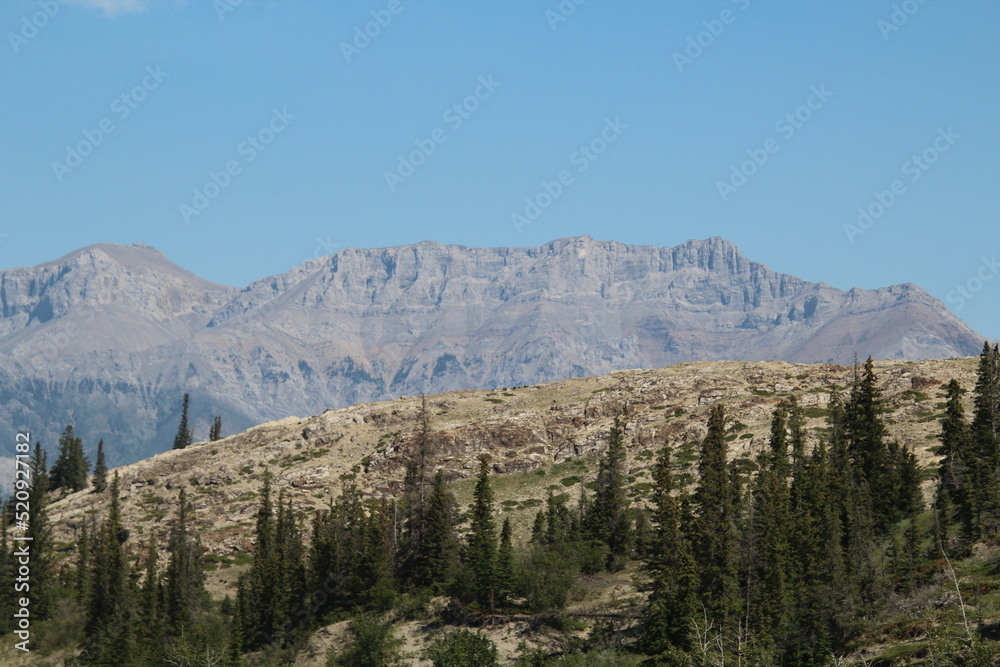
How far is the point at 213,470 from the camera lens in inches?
6806

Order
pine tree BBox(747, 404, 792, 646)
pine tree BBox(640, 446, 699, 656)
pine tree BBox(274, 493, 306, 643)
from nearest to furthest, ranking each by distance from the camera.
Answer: pine tree BBox(640, 446, 699, 656)
pine tree BBox(747, 404, 792, 646)
pine tree BBox(274, 493, 306, 643)

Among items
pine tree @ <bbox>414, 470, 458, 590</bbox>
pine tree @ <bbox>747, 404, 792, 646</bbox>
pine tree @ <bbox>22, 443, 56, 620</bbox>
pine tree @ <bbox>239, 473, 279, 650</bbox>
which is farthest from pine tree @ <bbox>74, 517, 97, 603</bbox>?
pine tree @ <bbox>747, 404, 792, 646</bbox>

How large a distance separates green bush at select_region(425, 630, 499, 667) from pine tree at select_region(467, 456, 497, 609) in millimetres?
5899

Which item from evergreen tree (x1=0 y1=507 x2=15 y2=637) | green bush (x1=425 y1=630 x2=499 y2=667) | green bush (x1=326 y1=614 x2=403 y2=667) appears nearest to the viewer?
green bush (x1=425 y1=630 x2=499 y2=667)

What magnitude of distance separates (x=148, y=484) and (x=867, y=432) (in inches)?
4422

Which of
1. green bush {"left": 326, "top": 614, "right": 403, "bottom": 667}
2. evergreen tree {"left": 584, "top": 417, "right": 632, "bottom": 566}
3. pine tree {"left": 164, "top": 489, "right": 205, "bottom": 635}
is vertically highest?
evergreen tree {"left": 584, "top": 417, "right": 632, "bottom": 566}

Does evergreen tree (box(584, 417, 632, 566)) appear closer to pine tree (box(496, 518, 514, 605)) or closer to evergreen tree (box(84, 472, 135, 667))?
pine tree (box(496, 518, 514, 605))

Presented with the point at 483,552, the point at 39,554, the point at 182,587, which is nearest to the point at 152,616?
the point at 182,587

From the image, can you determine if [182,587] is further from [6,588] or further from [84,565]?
[6,588]

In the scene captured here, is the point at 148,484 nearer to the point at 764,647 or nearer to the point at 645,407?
the point at 645,407

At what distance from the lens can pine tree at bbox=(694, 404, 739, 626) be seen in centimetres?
8700

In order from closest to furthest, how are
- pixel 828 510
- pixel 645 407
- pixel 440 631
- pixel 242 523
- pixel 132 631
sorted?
pixel 828 510 < pixel 440 631 < pixel 132 631 < pixel 242 523 < pixel 645 407

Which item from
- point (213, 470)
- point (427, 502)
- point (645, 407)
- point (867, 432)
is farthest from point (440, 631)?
point (213, 470)

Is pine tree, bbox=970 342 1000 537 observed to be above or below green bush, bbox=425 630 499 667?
above
